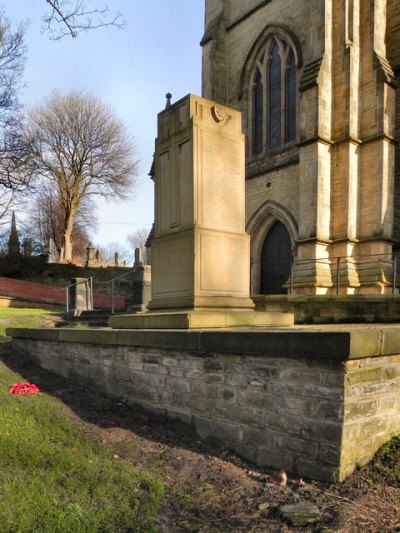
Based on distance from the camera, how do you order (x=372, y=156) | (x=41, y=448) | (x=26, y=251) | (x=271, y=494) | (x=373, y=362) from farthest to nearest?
1. (x=26, y=251)
2. (x=372, y=156)
3. (x=41, y=448)
4. (x=373, y=362)
5. (x=271, y=494)

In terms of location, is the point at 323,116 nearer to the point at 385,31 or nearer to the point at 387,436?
the point at 385,31

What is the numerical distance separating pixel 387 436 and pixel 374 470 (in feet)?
1.38

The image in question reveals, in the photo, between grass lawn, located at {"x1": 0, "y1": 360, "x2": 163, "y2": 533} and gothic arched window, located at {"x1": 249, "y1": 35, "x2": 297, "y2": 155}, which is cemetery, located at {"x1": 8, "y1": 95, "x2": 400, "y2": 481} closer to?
grass lawn, located at {"x1": 0, "y1": 360, "x2": 163, "y2": 533}

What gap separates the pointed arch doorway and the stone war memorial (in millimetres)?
2151

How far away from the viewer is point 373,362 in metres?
3.50

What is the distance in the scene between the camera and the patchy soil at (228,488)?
9.18 feet

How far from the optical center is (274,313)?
582 cm

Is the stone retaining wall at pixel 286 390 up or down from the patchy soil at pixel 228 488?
up

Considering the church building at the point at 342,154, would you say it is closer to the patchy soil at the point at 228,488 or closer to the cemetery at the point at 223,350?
the cemetery at the point at 223,350

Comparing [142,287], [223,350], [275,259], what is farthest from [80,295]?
[223,350]

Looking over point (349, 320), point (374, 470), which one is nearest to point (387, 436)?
point (374, 470)

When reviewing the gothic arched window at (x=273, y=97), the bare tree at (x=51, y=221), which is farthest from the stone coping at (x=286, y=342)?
the bare tree at (x=51, y=221)

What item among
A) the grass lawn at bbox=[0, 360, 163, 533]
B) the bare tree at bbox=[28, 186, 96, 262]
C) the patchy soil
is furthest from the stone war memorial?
the bare tree at bbox=[28, 186, 96, 262]

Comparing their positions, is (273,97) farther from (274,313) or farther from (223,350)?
(223,350)
